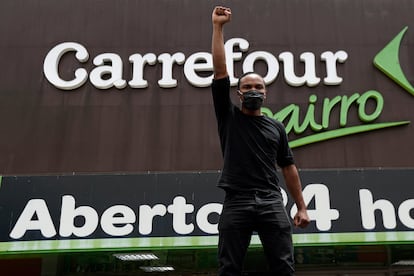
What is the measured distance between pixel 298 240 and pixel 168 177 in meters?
1.90

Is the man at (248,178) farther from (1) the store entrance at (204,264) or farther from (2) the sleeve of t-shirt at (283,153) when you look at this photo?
(1) the store entrance at (204,264)

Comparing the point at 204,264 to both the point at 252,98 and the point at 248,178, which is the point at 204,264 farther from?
the point at 252,98

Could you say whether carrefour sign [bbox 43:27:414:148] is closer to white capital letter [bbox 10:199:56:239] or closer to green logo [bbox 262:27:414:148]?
green logo [bbox 262:27:414:148]

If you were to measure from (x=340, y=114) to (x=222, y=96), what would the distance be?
532 cm

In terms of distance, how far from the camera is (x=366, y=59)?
8.25 metres

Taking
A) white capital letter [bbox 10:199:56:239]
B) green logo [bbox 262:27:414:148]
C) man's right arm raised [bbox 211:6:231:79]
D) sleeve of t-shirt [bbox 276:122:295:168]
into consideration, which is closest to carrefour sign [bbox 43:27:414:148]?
green logo [bbox 262:27:414:148]

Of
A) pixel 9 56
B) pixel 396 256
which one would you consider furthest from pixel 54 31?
pixel 396 256

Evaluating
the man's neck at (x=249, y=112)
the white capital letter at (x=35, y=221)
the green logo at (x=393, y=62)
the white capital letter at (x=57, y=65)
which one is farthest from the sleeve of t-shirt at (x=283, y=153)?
the white capital letter at (x=57, y=65)

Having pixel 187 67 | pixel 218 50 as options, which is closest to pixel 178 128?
pixel 187 67

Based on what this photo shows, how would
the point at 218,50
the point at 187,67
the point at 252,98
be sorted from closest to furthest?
1. the point at 218,50
2. the point at 252,98
3. the point at 187,67

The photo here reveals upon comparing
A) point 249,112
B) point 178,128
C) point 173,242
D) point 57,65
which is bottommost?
point 173,242

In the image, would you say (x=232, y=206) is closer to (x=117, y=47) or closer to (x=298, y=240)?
(x=298, y=240)

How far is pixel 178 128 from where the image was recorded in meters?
7.89

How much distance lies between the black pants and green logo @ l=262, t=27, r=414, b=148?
196 inches
